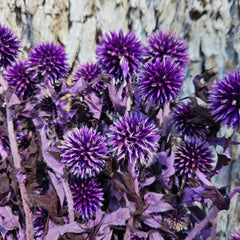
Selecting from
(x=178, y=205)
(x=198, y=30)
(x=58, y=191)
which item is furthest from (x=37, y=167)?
(x=198, y=30)

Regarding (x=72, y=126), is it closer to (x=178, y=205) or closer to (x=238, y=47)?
(x=178, y=205)

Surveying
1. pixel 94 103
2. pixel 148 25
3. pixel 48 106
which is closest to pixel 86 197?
pixel 94 103

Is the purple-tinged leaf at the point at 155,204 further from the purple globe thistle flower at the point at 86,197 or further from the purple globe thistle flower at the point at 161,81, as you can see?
the purple globe thistle flower at the point at 161,81

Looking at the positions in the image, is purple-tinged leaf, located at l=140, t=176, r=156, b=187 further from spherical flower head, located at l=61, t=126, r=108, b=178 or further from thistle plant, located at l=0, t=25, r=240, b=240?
spherical flower head, located at l=61, t=126, r=108, b=178

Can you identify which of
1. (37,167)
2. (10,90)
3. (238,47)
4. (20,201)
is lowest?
→ (20,201)

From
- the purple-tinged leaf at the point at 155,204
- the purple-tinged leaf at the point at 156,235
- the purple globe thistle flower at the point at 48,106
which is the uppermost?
the purple globe thistle flower at the point at 48,106

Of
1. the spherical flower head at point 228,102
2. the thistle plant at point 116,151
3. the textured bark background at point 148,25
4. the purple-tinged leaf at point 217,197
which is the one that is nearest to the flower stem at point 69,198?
the thistle plant at point 116,151

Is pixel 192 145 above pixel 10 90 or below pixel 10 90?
below
